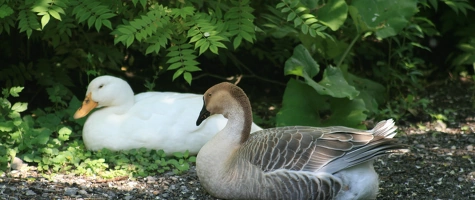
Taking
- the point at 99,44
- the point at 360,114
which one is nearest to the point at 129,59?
the point at 99,44

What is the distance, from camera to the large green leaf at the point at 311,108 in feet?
20.8

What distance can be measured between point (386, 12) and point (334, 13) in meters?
0.61

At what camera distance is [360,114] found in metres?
6.32

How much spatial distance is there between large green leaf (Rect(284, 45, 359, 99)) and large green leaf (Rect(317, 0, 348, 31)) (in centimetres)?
39

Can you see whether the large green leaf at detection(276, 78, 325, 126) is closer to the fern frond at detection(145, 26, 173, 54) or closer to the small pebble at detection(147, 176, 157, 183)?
the fern frond at detection(145, 26, 173, 54)

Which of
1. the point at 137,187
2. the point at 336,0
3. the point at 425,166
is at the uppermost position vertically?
the point at 336,0

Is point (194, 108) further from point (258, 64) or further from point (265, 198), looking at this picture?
point (258, 64)

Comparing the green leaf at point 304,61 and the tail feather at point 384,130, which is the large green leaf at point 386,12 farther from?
the tail feather at point 384,130

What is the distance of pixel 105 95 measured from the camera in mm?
6000

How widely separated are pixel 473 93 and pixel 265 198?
4.53m

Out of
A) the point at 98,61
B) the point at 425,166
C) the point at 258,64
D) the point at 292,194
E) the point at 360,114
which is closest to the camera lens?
the point at 292,194

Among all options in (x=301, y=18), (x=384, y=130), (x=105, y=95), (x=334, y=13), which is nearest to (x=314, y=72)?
(x=334, y=13)

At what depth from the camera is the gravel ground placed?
4.80 m

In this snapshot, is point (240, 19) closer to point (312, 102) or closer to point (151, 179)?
point (312, 102)
